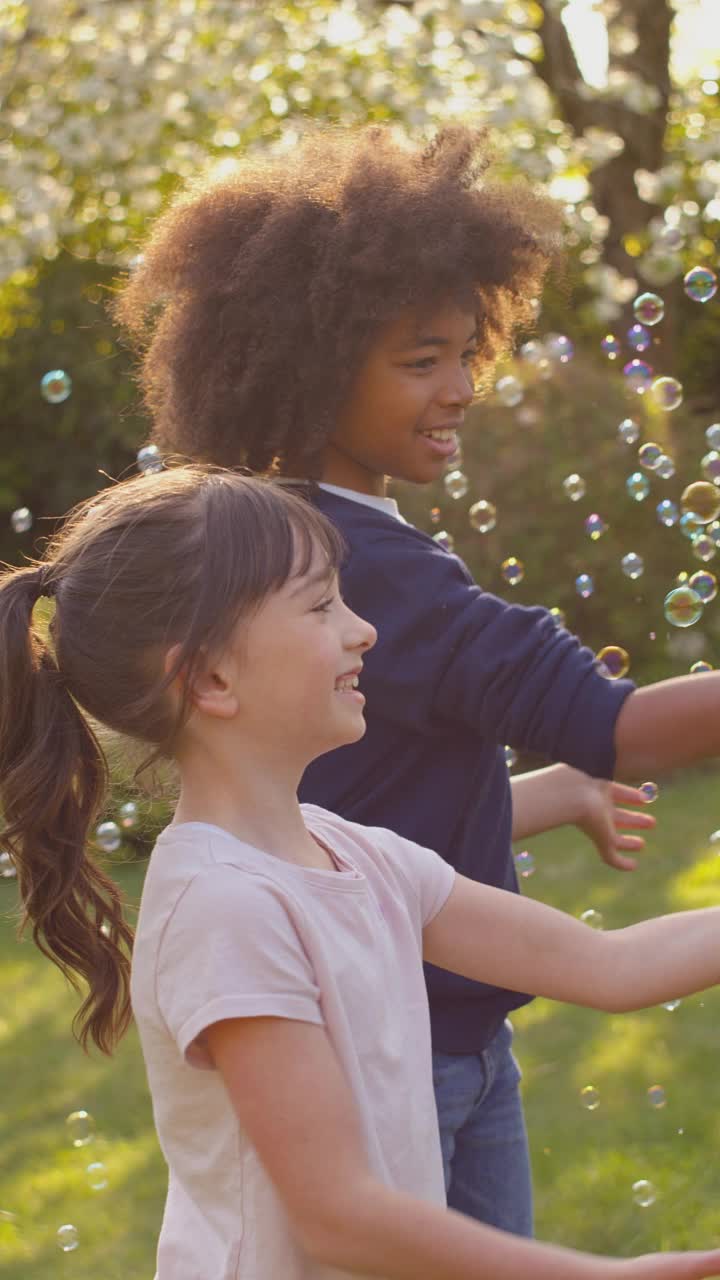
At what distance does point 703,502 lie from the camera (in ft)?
10.2

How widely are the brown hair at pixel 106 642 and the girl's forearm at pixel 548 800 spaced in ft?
2.60

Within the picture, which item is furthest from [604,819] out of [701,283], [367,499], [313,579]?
[701,283]

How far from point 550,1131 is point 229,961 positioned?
104 inches

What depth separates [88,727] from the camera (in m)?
1.85

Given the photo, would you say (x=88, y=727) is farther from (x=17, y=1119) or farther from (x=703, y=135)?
(x=703, y=135)

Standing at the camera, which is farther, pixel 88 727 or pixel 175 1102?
pixel 88 727

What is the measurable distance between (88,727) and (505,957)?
19.5 inches

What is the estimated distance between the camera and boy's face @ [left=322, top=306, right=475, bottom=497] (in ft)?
7.43

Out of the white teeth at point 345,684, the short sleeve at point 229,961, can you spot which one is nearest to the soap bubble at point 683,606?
the white teeth at point 345,684

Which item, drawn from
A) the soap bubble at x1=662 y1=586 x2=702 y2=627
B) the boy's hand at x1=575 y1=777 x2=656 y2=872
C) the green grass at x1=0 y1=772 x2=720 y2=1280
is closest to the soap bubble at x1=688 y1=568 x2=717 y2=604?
the soap bubble at x1=662 y1=586 x2=702 y2=627

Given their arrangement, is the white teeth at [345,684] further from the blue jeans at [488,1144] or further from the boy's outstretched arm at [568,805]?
the boy's outstretched arm at [568,805]

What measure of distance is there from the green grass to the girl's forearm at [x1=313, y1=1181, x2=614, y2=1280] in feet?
6.56

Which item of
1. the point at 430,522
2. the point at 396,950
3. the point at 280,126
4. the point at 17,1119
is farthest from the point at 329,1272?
the point at 280,126

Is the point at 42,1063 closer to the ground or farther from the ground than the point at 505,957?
closer to the ground
